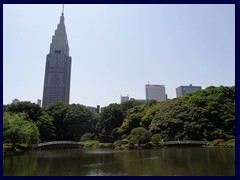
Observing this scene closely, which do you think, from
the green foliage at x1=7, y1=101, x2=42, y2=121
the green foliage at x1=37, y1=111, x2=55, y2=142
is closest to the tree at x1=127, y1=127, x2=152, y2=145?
the green foliage at x1=37, y1=111, x2=55, y2=142

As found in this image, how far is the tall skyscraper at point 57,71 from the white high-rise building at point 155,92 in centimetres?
5459

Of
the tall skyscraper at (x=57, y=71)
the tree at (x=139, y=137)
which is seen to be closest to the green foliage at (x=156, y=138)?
the tree at (x=139, y=137)

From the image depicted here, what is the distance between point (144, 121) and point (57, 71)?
68.7 m

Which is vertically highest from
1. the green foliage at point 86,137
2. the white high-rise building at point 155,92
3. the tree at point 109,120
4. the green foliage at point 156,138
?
the white high-rise building at point 155,92

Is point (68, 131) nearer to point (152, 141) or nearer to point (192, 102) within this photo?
point (152, 141)

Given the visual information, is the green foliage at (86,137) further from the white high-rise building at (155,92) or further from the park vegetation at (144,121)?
the white high-rise building at (155,92)

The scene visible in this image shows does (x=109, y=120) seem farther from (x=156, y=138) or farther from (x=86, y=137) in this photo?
(x=156, y=138)

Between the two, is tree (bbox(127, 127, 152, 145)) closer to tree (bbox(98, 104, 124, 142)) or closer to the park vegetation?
the park vegetation

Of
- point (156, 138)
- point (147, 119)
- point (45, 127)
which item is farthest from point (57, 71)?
point (156, 138)

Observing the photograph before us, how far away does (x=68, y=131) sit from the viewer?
45.5m

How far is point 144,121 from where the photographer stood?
39.0 metres

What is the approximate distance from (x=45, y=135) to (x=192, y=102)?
74.3 ft

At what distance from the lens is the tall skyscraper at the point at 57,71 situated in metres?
98.4

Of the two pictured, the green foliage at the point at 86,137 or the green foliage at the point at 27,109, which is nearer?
the green foliage at the point at 27,109
